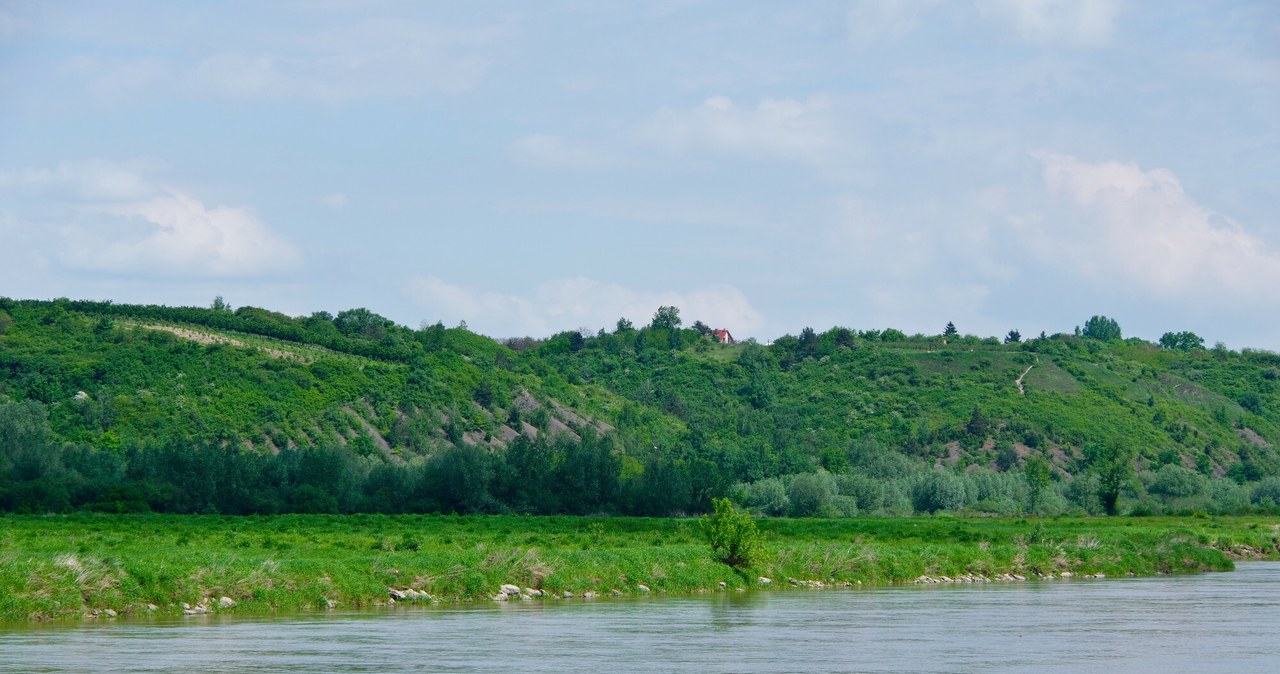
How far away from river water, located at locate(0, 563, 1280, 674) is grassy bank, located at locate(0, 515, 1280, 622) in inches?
62.4

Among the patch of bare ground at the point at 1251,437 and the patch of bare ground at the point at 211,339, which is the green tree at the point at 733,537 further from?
the patch of bare ground at the point at 1251,437

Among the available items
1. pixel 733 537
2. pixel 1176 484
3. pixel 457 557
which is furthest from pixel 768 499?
pixel 457 557

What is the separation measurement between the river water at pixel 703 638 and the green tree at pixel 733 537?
4223 millimetres

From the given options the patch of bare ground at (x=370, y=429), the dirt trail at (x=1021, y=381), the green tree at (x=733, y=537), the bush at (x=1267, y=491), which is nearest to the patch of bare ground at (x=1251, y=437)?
the dirt trail at (x=1021, y=381)

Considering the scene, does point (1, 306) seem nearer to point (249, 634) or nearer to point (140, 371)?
point (140, 371)

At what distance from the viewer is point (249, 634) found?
95.4ft

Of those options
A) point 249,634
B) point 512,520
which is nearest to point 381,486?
point 512,520

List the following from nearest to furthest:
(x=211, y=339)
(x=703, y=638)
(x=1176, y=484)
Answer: (x=703, y=638) < (x=1176, y=484) < (x=211, y=339)

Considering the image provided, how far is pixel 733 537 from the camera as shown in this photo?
45.5 metres

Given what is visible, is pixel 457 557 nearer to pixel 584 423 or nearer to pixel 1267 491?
pixel 1267 491

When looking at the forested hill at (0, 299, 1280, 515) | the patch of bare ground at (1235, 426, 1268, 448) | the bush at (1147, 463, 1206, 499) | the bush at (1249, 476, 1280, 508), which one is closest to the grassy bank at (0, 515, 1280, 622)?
the forested hill at (0, 299, 1280, 515)

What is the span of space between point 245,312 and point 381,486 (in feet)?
230

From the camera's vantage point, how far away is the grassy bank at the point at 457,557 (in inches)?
1302

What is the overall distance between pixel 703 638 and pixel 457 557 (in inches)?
503
